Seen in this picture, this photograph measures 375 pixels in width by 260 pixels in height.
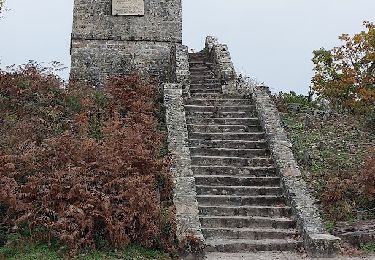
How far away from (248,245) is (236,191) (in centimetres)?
161

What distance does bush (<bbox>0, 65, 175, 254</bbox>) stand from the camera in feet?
27.2

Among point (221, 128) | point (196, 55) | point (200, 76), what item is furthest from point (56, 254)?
point (196, 55)

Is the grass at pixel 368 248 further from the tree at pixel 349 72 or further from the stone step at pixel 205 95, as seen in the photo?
the tree at pixel 349 72

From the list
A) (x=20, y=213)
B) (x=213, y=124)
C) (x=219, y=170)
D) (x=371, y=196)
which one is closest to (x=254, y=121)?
(x=213, y=124)

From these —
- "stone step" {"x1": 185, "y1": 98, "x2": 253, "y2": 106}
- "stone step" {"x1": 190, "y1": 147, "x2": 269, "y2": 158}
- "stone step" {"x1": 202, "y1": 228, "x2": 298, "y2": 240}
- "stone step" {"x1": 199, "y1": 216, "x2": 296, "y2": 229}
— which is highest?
"stone step" {"x1": 185, "y1": 98, "x2": 253, "y2": 106}

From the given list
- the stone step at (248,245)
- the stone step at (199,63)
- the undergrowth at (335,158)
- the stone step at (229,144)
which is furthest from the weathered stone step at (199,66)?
the stone step at (248,245)

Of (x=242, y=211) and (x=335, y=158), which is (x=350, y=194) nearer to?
(x=335, y=158)

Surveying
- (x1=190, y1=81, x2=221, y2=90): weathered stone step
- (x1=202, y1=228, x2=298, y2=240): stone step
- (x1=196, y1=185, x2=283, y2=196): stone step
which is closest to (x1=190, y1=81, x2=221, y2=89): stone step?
(x1=190, y1=81, x2=221, y2=90): weathered stone step

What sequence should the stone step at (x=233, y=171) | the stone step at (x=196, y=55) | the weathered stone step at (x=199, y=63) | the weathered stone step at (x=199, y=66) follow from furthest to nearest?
the stone step at (x=196, y=55) → the weathered stone step at (x=199, y=63) → the weathered stone step at (x=199, y=66) → the stone step at (x=233, y=171)

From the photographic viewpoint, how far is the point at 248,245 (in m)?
9.14

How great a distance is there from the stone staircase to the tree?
16.6 meters

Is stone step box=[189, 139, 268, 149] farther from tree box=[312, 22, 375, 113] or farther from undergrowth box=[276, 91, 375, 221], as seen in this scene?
tree box=[312, 22, 375, 113]

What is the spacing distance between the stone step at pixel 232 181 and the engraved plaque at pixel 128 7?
7923 mm

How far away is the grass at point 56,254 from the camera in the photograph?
25.4 ft
